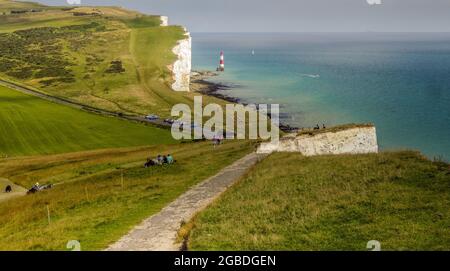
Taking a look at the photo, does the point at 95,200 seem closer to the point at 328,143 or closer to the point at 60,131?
the point at 328,143

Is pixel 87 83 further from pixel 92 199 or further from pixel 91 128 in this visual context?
pixel 92 199

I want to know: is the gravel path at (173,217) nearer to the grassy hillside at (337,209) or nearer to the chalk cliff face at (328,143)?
the grassy hillside at (337,209)

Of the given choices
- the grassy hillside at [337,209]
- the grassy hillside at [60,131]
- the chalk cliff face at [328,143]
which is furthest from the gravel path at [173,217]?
the grassy hillside at [60,131]

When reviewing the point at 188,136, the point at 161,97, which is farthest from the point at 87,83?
the point at 188,136

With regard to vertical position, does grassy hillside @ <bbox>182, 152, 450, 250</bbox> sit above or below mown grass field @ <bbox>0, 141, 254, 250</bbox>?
above

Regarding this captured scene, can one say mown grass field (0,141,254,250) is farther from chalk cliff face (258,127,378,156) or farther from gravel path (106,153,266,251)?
chalk cliff face (258,127,378,156)

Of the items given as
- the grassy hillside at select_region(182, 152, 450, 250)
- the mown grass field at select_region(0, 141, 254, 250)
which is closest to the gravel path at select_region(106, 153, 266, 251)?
the mown grass field at select_region(0, 141, 254, 250)

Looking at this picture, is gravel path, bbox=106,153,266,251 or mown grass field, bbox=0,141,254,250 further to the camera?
mown grass field, bbox=0,141,254,250
